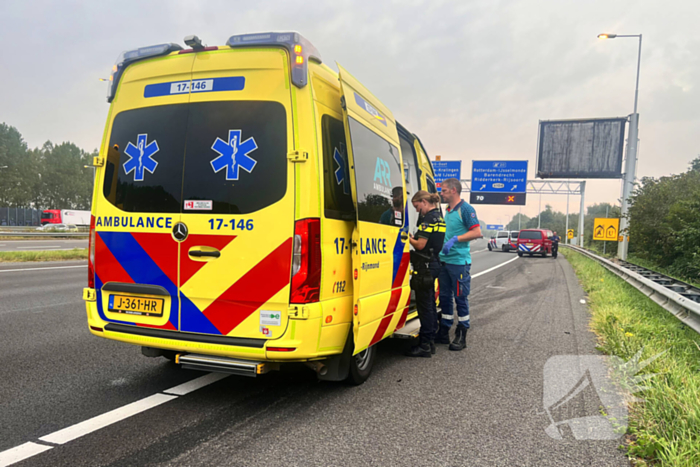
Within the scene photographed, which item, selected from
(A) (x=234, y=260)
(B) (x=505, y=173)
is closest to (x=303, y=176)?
(A) (x=234, y=260)

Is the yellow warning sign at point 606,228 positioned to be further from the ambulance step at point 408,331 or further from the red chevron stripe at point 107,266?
the red chevron stripe at point 107,266

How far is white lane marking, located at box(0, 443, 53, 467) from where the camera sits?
2.61 metres

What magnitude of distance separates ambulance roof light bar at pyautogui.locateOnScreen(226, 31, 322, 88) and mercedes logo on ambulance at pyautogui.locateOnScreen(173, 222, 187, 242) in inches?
50.3

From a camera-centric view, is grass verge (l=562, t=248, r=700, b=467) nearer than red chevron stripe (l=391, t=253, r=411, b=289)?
Yes

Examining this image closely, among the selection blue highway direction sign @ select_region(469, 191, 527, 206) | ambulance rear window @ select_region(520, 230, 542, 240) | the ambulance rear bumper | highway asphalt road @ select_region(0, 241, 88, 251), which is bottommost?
highway asphalt road @ select_region(0, 241, 88, 251)

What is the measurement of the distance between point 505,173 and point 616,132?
7.44 meters

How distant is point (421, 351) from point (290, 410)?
206cm

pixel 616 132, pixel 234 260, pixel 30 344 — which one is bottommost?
pixel 30 344

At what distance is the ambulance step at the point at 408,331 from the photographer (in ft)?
16.0

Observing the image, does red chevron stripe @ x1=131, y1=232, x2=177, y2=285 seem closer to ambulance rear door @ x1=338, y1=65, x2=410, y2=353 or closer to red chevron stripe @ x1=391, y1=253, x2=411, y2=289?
ambulance rear door @ x1=338, y1=65, x2=410, y2=353

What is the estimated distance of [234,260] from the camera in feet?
10.7

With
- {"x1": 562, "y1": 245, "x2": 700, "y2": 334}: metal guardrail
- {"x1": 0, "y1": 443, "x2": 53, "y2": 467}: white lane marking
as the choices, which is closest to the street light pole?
{"x1": 562, "y1": 245, "x2": 700, "y2": 334}: metal guardrail

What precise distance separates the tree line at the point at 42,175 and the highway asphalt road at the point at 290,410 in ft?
264

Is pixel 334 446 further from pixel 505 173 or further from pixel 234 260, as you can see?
pixel 505 173
